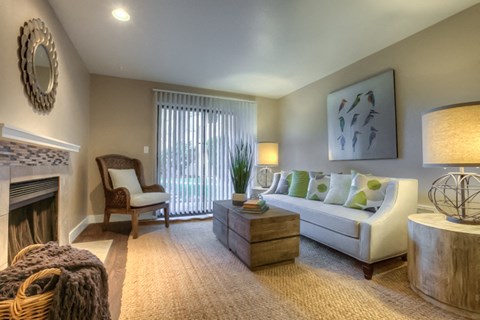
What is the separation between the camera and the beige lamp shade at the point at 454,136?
144 cm

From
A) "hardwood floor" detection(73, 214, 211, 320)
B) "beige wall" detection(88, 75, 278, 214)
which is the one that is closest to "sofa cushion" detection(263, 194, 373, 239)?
"hardwood floor" detection(73, 214, 211, 320)

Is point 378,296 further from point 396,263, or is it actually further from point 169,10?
point 169,10

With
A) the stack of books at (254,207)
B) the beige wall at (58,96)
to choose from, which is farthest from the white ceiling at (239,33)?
the stack of books at (254,207)

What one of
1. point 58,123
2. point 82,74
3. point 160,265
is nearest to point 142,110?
point 82,74

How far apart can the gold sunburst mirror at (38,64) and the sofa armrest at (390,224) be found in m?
2.75

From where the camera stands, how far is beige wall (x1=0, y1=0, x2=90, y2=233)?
1.39 m

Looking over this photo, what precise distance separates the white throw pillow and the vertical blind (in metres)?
0.48

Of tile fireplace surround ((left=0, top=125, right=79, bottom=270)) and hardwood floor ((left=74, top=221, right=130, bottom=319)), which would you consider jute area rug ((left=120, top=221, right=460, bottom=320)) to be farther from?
tile fireplace surround ((left=0, top=125, right=79, bottom=270))

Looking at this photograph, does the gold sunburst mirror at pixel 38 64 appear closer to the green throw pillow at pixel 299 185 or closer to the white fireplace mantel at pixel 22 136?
the white fireplace mantel at pixel 22 136

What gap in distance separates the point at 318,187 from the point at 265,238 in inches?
51.3

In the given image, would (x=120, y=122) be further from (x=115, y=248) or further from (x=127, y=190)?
(x=115, y=248)

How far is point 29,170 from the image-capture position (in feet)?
5.17

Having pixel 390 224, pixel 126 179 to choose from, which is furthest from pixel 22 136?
pixel 390 224

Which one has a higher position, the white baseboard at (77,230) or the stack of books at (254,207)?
the stack of books at (254,207)
